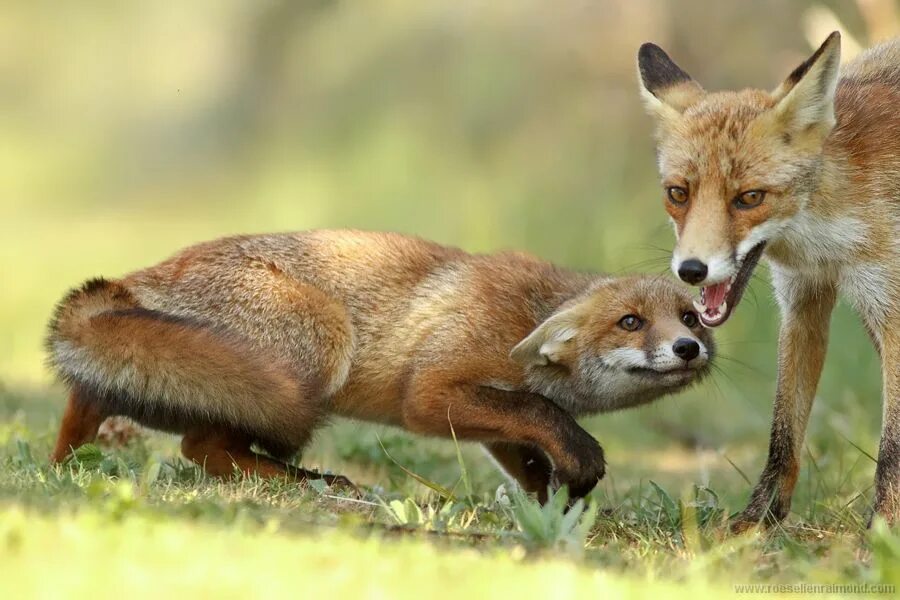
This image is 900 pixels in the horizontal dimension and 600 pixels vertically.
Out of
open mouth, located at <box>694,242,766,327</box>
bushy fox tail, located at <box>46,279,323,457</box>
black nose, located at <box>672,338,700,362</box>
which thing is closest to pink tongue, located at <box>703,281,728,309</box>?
open mouth, located at <box>694,242,766,327</box>

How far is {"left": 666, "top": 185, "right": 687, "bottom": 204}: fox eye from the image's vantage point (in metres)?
5.00

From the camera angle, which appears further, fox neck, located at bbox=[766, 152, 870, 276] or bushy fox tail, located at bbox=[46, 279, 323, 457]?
bushy fox tail, located at bbox=[46, 279, 323, 457]

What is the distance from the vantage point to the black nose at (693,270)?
4.69 metres

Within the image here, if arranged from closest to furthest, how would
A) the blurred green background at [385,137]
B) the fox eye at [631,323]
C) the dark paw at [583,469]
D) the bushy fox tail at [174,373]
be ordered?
the bushy fox tail at [174,373], the dark paw at [583,469], the fox eye at [631,323], the blurred green background at [385,137]

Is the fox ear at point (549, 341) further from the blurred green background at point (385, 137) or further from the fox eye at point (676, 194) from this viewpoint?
the blurred green background at point (385, 137)

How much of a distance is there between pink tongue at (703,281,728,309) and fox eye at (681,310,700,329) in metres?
0.81

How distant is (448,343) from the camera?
581 centimetres

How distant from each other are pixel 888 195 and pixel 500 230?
22.4 ft

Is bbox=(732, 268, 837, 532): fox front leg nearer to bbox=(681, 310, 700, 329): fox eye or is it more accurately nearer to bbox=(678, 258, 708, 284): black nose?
bbox=(681, 310, 700, 329): fox eye

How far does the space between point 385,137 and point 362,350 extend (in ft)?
25.7

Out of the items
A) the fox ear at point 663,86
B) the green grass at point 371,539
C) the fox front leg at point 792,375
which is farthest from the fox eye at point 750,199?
the green grass at point 371,539

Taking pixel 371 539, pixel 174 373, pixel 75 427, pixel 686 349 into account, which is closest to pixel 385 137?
pixel 75 427

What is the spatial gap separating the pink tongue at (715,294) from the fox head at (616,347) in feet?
1.71

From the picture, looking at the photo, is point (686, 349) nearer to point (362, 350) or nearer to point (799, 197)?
point (799, 197)
